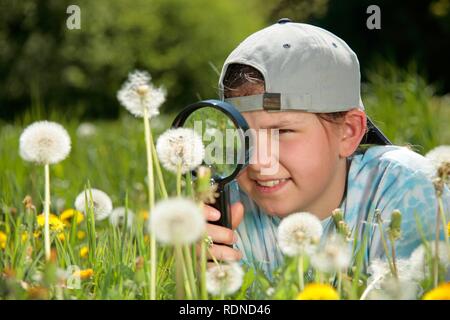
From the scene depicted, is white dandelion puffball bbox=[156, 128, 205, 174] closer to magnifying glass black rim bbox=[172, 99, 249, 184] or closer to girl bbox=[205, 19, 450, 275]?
magnifying glass black rim bbox=[172, 99, 249, 184]

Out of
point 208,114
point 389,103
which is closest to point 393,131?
point 389,103

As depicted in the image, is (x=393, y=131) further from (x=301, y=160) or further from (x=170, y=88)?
(x=170, y=88)

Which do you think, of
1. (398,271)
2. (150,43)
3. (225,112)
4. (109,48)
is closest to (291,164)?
(225,112)

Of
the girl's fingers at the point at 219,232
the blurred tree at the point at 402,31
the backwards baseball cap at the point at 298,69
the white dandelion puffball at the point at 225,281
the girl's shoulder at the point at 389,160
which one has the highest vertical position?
the blurred tree at the point at 402,31

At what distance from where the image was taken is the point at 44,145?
142cm

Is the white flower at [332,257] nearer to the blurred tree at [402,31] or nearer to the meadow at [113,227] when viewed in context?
the meadow at [113,227]

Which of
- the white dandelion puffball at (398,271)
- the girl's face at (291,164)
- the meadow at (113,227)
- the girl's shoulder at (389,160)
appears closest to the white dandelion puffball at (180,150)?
the meadow at (113,227)

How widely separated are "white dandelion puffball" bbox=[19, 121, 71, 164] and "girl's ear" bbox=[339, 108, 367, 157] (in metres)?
0.94

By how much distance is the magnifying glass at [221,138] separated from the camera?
5.10ft

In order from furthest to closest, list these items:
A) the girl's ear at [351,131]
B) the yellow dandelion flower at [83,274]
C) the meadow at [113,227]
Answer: the girl's ear at [351,131], the yellow dandelion flower at [83,274], the meadow at [113,227]

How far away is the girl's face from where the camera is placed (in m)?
1.93

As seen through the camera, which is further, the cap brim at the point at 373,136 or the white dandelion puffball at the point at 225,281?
the cap brim at the point at 373,136

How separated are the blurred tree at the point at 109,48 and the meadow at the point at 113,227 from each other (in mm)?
8269

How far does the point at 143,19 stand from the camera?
48.4ft
